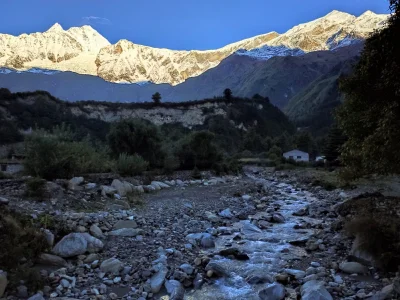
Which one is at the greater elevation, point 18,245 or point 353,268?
point 18,245

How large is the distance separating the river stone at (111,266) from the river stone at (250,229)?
4933 mm

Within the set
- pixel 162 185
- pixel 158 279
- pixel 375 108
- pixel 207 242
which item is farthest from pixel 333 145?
pixel 158 279

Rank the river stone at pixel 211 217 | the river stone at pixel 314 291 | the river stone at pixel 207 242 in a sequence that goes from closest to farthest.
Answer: the river stone at pixel 314 291 < the river stone at pixel 207 242 < the river stone at pixel 211 217

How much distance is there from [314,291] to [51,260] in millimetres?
5068

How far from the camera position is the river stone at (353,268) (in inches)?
268

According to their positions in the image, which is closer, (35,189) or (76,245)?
(76,245)

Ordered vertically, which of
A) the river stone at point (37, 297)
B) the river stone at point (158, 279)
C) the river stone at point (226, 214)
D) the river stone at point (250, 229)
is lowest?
the river stone at point (226, 214)

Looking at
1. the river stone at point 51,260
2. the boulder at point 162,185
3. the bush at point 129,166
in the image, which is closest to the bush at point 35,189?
the river stone at point 51,260

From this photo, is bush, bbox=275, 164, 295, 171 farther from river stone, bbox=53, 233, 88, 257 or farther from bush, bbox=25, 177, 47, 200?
river stone, bbox=53, 233, 88, 257

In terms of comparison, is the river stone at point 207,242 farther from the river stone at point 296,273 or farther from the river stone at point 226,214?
the river stone at point 226,214

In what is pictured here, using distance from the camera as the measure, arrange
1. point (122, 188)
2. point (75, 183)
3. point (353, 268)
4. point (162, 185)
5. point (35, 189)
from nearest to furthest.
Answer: point (353, 268), point (35, 189), point (75, 183), point (122, 188), point (162, 185)

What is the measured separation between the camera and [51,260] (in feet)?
22.7

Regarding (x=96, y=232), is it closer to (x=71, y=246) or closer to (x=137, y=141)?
(x=71, y=246)

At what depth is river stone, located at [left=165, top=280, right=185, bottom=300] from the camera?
6.14 m
